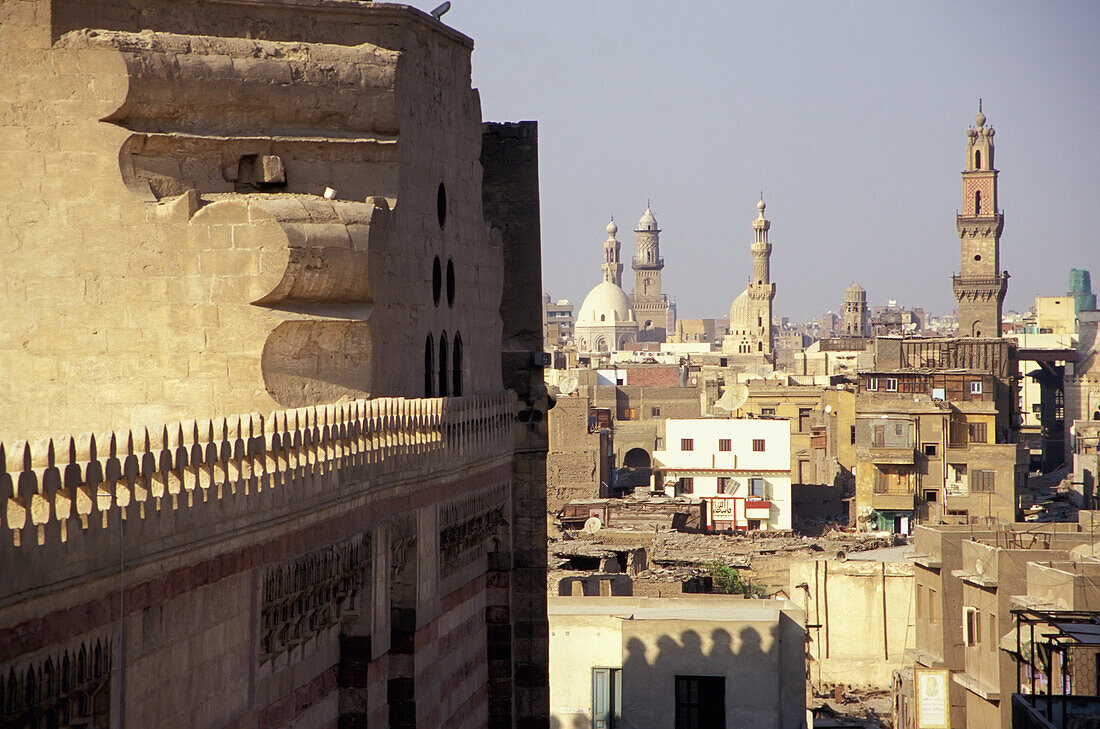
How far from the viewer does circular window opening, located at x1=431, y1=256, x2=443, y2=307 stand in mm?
12578

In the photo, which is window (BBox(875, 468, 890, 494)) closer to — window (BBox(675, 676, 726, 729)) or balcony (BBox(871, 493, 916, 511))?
balcony (BBox(871, 493, 916, 511))

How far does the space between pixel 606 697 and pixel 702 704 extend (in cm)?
172

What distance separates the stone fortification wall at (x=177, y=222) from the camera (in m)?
10.4

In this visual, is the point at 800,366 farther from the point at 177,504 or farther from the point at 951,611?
the point at 177,504

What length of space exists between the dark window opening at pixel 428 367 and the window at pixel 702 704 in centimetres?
915

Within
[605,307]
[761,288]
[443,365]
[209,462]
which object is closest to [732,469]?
[443,365]

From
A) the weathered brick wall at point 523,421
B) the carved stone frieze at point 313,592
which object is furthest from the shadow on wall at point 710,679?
the carved stone frieze at point 313,592

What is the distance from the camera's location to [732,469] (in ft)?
162

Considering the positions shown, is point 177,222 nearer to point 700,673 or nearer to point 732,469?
point 700,673

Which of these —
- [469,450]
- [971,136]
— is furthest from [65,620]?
[971,136]

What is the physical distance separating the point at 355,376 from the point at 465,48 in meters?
3.77

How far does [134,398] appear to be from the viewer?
34.5ft

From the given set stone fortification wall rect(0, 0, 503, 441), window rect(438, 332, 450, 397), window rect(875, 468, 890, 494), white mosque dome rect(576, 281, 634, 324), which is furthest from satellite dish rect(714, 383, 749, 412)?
white mosque dome rect(576, 281, 634, 324)

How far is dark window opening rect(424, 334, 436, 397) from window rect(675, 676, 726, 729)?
30.0 feet
